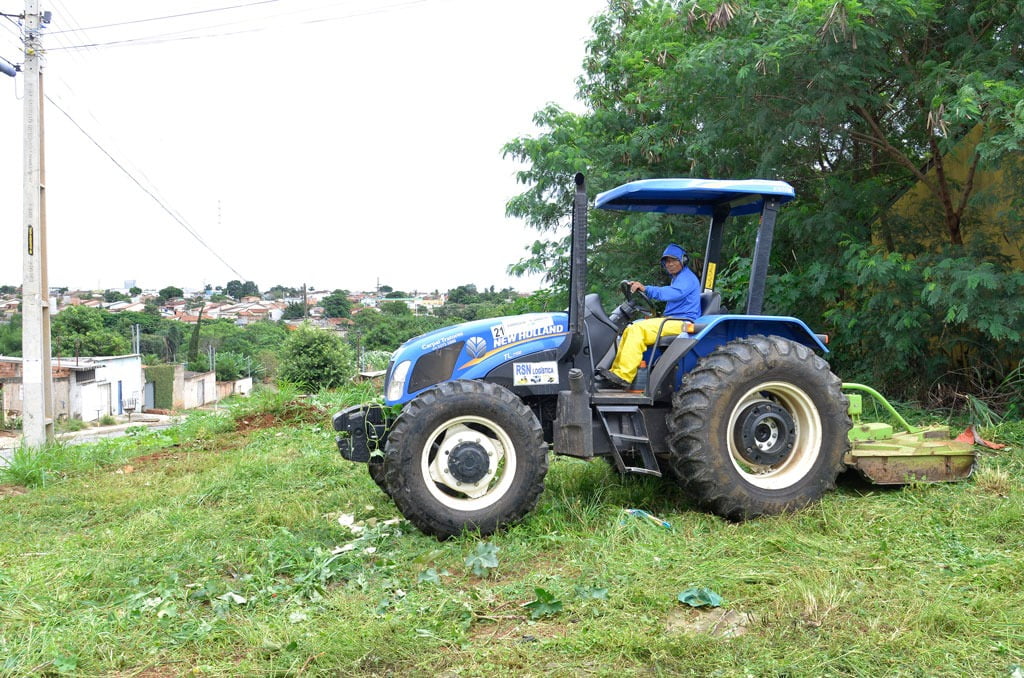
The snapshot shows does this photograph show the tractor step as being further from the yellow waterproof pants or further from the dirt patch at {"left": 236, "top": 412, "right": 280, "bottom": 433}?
the dirt patch at {"left": 236, "top": 412, "right": 280, "bottom": 433}

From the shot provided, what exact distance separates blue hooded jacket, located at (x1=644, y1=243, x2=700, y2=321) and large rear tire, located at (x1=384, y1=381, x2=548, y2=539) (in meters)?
1.49

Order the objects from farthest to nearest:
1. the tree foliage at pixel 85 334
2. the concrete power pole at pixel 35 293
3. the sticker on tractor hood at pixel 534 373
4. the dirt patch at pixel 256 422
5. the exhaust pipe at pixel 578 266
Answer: the tree foliage at pixel 85 334, the dirt patch at pixel 256 422, the concrete power pole at pixel 35 293, the sticker on tractor hood at pixel 534 373, the exhaust pipe at pixel 578 266

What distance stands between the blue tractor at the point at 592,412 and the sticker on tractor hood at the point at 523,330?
0.03 feet

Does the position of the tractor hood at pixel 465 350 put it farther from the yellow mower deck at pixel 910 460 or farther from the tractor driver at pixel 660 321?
the yellow mower deck at pixel 910 460

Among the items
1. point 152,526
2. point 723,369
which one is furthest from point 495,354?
point 152,526

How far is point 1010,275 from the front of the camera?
329 inches

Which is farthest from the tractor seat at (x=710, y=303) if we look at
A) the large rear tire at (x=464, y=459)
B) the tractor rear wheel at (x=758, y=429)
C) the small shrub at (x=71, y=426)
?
the small shrub at (x=71, y=426)

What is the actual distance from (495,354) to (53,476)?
18.7ft

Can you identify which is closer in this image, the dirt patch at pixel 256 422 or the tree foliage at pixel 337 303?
the dirt patch at pixel 256 422

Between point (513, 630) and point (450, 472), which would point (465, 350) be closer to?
point (450, 472)

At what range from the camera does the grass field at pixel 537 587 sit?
3.58 m

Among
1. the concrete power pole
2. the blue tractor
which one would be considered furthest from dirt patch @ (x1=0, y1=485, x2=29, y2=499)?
the blue tractor

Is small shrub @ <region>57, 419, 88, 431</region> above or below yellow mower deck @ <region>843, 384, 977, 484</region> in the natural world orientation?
below

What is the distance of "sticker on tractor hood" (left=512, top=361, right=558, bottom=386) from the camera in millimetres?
5734
